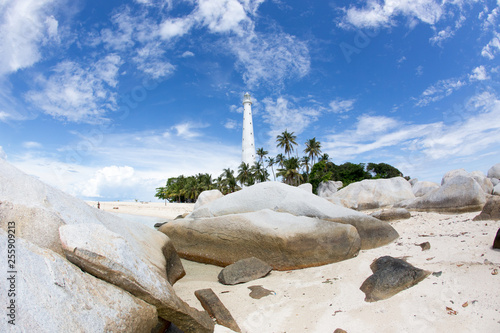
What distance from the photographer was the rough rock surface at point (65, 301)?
243cm

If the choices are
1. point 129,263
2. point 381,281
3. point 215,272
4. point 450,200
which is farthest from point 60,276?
point 450,200

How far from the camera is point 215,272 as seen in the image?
296 inches

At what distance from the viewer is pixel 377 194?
2308 cm

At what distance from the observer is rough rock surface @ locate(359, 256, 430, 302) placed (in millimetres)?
4449

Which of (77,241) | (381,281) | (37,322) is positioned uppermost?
(77,241)

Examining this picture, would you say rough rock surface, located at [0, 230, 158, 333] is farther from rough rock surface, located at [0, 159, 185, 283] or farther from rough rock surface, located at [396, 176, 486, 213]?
rough rock surface, located at [396, 176, 486, 213]

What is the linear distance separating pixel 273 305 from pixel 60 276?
3395 millimetres

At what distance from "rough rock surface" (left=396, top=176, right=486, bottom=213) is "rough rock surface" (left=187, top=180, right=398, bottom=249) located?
19.3ft

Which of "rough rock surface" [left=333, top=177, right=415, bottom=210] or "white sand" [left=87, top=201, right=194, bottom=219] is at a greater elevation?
"rough rock surface" [left=333, top=177, right=415, bottom=210]

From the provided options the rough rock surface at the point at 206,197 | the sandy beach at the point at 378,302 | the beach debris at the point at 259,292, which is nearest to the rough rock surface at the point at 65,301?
the sandy beach at the point at 378,302

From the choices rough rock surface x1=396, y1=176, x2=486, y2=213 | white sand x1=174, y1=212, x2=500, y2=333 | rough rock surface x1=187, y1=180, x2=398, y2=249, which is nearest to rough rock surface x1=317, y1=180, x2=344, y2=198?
rough rock surface x1=396, y1=176, x2=486, y2=213

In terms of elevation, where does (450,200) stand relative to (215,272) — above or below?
above

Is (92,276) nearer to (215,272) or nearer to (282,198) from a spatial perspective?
(215,272)

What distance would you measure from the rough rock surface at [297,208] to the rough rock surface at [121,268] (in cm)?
548
